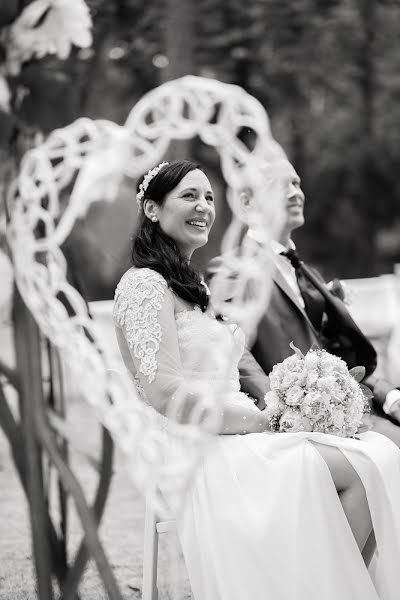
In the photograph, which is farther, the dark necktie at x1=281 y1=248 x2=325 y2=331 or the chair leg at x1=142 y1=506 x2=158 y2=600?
the dark necktie at x1=281 y1=248 x2=325 y2=331

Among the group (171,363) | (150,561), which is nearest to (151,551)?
(150,561)

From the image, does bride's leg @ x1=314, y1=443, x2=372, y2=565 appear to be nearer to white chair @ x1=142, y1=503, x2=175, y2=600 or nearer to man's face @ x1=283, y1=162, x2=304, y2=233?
white chair @ x1=142, y1=503, x2=175, y2=600

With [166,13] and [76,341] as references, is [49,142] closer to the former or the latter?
[76,341]

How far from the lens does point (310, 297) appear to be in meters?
3.77

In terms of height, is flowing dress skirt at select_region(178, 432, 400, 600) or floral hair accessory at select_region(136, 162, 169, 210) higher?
floral hair accessory at select_region(136, 162, 169, 210)

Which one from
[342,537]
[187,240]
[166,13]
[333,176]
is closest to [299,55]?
[166,13]

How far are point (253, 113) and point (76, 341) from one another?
2.00ft

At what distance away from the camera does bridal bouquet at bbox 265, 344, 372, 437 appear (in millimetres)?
2787

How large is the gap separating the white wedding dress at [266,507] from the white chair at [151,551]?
0.11m

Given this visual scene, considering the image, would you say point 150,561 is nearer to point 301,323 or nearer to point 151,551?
point 151,551

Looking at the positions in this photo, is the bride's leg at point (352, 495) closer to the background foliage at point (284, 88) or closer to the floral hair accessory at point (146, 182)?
the background foliage at point (284, 88)

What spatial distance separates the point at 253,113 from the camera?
5.46ft

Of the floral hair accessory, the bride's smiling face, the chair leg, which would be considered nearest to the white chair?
the chair leg

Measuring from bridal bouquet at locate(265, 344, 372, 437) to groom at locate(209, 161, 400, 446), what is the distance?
0.45 m
